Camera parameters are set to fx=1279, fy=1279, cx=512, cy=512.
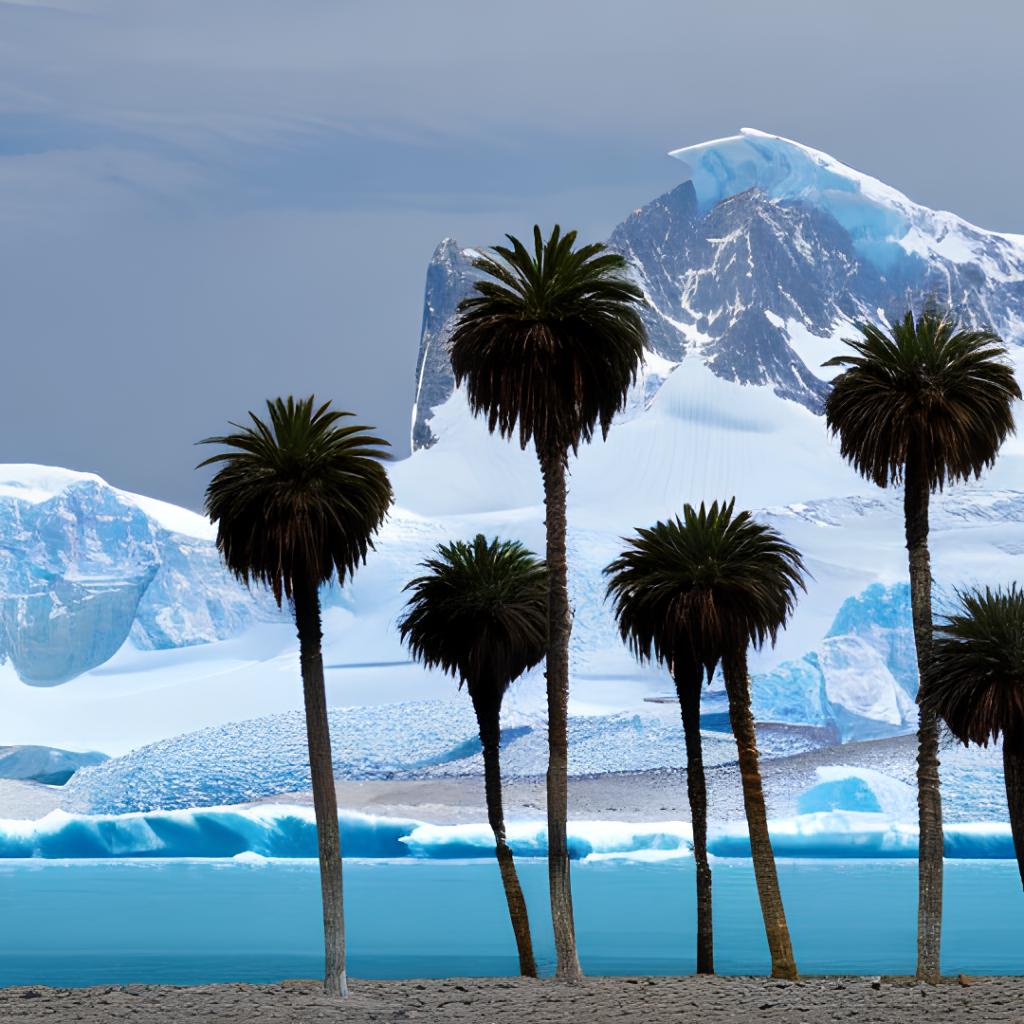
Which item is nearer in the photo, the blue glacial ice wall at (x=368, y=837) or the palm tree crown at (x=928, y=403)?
the palm tree crown at (x=928, y=403)

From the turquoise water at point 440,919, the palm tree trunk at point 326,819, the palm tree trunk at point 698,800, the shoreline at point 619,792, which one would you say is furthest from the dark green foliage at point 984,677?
the shoreline at point 619,792

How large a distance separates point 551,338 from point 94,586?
99.4 meters

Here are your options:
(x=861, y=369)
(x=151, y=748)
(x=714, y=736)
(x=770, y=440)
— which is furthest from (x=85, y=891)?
(x=770, y=440)

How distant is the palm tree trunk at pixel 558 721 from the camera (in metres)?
26.5

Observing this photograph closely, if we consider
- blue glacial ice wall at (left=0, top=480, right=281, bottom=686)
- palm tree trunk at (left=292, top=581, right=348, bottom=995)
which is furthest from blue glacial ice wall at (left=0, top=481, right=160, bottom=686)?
palm tree trunk at (left=292, top=581, right=348, bottom=995)

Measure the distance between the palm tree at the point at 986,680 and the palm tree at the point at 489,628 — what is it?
10.4m

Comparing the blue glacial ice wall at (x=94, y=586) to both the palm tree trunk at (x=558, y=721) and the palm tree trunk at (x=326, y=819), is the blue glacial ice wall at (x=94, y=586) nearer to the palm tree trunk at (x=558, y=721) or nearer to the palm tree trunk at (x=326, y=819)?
the palm tree trunk at (x=326, y=819)

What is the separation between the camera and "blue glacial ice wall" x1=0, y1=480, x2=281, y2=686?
4483 inches

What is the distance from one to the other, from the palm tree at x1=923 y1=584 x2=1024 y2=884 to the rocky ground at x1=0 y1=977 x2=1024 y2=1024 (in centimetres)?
510

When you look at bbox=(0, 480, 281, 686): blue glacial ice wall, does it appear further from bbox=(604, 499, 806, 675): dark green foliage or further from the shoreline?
bbox=(604, 499, 806, 675): dark green foliage

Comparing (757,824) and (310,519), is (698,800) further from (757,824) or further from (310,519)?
(310,519)

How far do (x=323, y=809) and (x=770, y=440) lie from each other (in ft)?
577

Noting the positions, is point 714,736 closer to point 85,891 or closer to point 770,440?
point 85,891

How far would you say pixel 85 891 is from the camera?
235ft
